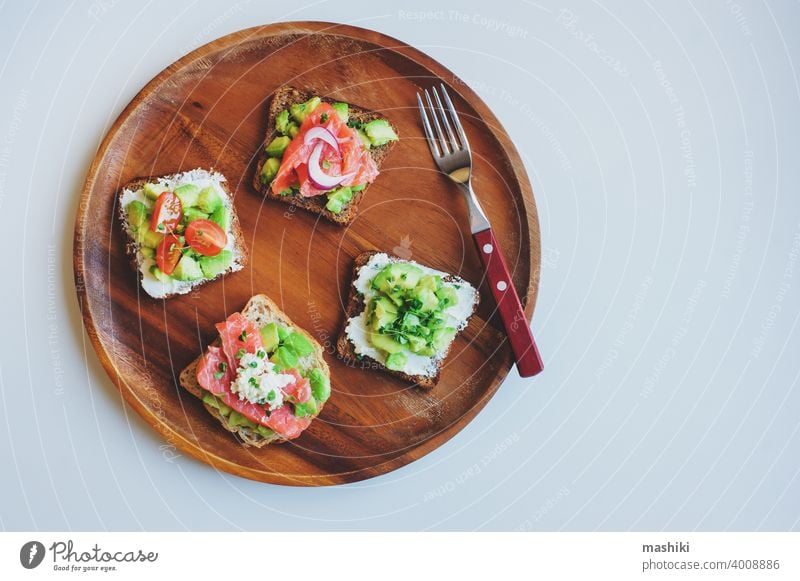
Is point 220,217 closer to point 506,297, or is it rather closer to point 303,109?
point 303,109

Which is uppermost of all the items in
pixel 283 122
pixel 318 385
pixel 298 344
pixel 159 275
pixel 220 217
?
pixel 283 122

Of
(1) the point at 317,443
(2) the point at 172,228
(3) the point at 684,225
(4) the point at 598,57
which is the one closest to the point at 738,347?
(3) the point at 684,225

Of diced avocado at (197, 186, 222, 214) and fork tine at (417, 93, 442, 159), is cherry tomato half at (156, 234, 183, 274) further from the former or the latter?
fork tine at (417, 93, 442, 159)

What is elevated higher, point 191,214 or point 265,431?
point 191,214

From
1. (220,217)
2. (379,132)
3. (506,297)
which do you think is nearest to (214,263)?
(220,217)

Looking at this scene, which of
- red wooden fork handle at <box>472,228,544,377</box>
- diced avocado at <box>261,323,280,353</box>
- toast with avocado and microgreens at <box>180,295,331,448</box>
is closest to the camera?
toast with avocado and microgreens at <box>180,295,331,448</box>

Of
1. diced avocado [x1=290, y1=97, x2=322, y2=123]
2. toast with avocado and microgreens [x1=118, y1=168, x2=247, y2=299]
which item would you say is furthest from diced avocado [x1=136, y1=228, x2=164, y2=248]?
diced avocado [x1=290, y1=97, x2=322, y2=123]
